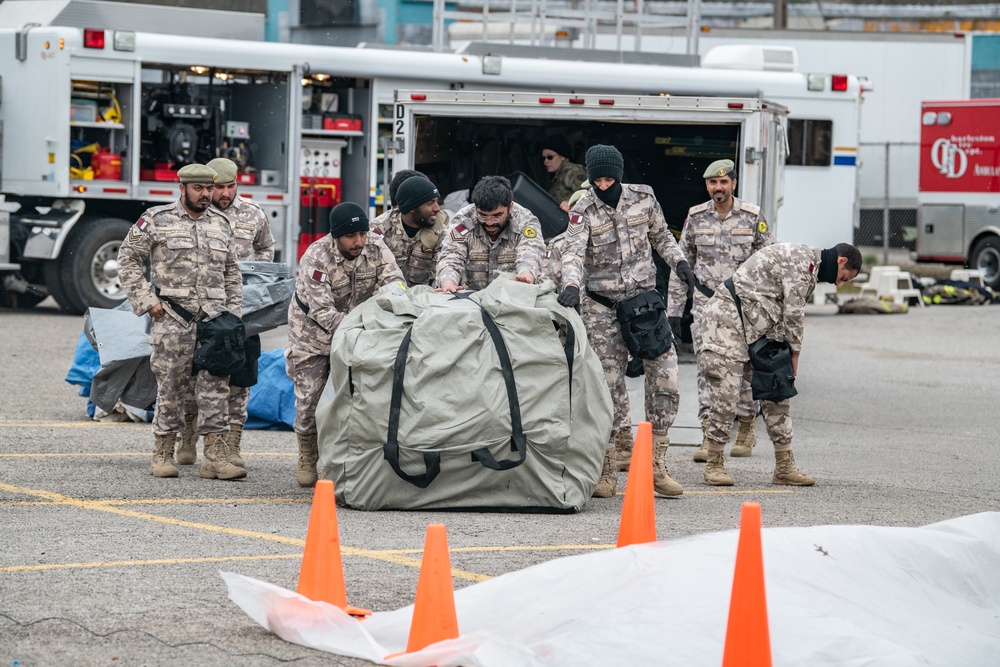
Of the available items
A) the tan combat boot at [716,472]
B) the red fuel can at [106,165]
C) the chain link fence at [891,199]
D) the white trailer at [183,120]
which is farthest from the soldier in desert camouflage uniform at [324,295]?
the chain link fence at [891,199]

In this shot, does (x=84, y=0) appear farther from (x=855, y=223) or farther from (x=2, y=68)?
(x=855, y=223)

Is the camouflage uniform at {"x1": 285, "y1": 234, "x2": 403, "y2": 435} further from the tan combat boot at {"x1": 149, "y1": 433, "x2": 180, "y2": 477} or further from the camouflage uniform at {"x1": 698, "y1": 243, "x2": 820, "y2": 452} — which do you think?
the camouflage uniform at {"x1": 698, "y1": 243, "x2": 820, "y2": 452}

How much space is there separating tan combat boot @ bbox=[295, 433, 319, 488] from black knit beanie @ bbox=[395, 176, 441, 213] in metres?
1.42

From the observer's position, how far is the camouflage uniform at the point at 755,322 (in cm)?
807

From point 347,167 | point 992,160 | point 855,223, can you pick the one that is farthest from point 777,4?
point 347,167

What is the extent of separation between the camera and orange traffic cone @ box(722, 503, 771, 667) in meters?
4.20

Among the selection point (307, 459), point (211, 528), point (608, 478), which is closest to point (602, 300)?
point (608, 478)

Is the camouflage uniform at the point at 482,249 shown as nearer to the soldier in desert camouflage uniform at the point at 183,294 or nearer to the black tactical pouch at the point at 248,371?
the black tactical pouch at the point at 248,371

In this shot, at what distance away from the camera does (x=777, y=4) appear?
35.5 meters

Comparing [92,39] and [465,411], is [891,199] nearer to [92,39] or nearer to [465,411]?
[92,39]

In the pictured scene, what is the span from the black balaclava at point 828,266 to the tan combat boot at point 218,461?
3.45 m

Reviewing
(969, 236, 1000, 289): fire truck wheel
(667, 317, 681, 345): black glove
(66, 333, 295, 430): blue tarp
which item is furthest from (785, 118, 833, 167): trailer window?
(66, 333, 295, 430): blue tarp

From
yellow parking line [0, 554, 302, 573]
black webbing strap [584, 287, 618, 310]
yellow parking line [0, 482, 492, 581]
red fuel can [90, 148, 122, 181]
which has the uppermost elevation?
red fuel can [90, 148, 122, 181]

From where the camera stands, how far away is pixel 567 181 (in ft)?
39.7
